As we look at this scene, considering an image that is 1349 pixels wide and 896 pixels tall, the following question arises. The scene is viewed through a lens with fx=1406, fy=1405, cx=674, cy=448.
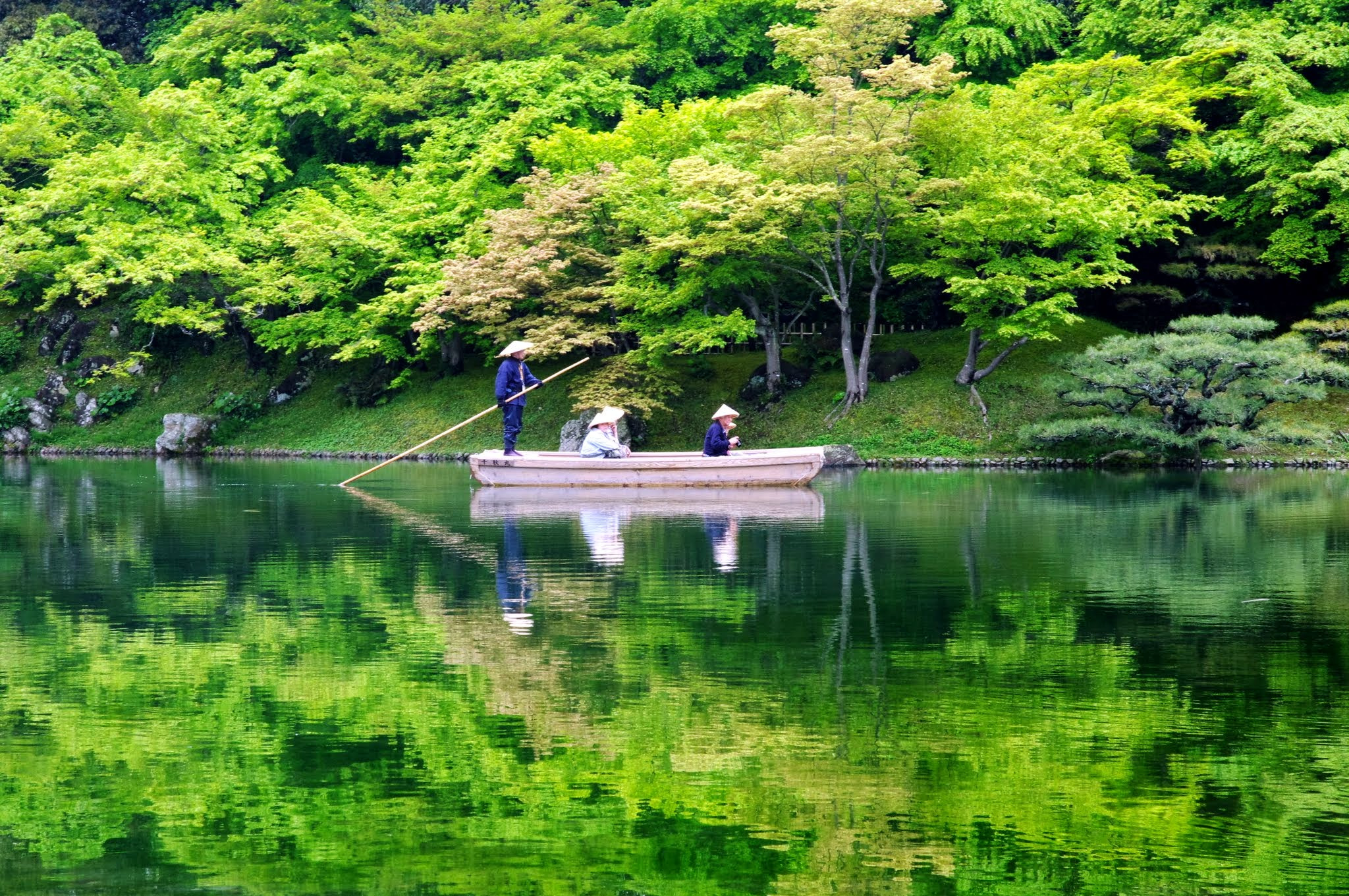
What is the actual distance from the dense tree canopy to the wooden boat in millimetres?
7781

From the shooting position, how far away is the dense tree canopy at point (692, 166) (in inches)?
1150

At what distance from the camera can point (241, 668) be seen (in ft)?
26.3

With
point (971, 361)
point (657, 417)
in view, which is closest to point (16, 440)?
point (657, 417)

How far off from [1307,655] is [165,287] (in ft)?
112

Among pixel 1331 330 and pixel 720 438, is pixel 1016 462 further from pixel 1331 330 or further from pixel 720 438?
pixel 720 438

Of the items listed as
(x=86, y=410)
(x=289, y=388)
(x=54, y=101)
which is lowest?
(x=86, y=410)

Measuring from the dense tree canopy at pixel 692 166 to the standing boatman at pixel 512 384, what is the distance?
21.0ft

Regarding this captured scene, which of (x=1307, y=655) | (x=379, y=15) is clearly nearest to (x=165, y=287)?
(x=379, y=15)

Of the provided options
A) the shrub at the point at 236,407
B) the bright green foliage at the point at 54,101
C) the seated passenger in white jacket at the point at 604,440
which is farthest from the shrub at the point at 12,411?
the seated passenger in white jacket at the point at 604,440

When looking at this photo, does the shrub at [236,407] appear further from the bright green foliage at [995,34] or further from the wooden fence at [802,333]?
the bright green foliage at [995,34]

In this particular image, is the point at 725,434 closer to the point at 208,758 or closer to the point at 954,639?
the point at 954,639

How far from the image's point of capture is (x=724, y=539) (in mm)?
14727

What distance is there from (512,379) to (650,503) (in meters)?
5.03

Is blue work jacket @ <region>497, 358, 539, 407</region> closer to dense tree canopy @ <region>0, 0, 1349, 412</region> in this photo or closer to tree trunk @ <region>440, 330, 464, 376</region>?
dense tree canopy @ <region>0, 0, 1349, 412</region>
